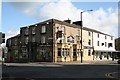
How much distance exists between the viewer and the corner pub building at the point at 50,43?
4097 cm

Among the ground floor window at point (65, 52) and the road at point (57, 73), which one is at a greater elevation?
the ground floor window at point (65, 52)

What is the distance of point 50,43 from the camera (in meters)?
41.2

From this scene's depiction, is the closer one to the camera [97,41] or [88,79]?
[88,79]

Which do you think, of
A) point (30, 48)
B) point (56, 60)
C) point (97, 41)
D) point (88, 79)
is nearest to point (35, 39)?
point (30, 48)

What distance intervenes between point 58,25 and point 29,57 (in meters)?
10.7

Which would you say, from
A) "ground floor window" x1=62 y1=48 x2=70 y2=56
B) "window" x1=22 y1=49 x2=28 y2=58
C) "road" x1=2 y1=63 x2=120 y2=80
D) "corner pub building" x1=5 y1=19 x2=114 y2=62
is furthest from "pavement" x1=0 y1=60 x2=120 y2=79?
"window" x1=22 y1=49 x2=28 y2=58

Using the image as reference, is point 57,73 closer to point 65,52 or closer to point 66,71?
point 66,71

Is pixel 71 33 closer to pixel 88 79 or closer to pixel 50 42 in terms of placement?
pixel 50 42

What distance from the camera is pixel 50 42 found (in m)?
41.3

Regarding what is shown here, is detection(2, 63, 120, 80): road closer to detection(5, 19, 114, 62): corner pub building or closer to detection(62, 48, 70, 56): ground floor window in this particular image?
detection(5, 19, 114, 62): corner pub building

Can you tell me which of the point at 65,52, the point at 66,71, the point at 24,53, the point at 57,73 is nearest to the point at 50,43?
the point at 65,52

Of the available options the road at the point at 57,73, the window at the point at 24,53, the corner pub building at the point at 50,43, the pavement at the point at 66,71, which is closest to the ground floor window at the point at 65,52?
the corner pub building at the point at 50,43

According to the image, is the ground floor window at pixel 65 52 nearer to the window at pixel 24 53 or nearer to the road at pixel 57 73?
the window at pixel 24 53

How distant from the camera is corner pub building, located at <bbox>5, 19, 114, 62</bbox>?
4097cm
